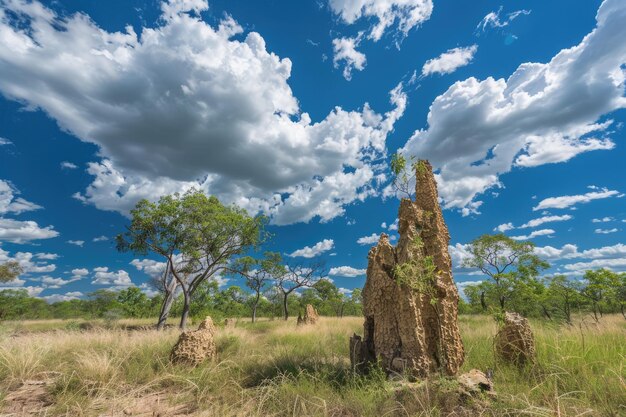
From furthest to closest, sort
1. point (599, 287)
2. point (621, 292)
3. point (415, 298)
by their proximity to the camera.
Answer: point (621, 292) → point (599, 287) → point (415, 298)

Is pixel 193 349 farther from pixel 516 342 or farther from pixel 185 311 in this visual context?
pixel 185 311

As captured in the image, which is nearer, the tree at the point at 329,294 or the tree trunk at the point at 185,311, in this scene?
the tree trunk at the point at 185,311

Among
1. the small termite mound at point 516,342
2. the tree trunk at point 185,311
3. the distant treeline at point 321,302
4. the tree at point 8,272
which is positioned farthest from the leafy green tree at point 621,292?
the tree at point 8,272

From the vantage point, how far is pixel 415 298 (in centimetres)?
486

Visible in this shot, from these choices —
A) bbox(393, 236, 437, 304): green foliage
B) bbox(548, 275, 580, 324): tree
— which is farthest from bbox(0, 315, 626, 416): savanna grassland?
bbox(548, 275, 580, 324): tree

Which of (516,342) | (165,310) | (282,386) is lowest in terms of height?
(282,386)

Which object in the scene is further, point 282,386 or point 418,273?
point 418,273

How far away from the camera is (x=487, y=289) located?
1067 inches

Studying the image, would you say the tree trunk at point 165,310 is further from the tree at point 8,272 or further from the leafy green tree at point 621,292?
the leafy green tree at point 621,292

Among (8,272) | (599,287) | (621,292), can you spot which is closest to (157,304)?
(8,272)

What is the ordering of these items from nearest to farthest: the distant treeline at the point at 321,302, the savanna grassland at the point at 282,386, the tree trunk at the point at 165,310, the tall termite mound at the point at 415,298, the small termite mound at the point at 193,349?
the savanna grassland at the point at 282,386
the tall termite mound at the point at 415,298
the small termite mound at the point at 193,349
the tree trunk at the point at 165,310
the distant treeline at the point at 321,302

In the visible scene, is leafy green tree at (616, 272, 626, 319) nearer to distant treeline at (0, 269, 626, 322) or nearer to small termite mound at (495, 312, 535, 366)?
distant treeline at (0, 269, 626, 322)

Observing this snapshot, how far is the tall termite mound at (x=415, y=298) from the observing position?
4.64m

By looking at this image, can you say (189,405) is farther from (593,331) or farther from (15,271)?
(15,271)
